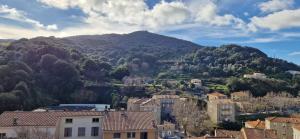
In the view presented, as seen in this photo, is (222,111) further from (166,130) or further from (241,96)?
(166,130)

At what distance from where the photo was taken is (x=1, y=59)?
3179 inches

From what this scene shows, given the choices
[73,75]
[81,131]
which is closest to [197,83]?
[73,75]

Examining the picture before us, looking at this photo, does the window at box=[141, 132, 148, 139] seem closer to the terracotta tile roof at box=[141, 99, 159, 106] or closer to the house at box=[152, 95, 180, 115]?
the terracotta tile roof at box=[141, 99, 159, 106]

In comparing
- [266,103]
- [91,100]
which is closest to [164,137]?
[91,100]

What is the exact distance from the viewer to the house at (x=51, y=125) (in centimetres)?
3017

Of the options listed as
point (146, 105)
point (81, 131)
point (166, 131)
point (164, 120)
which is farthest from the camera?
point (164, 120)

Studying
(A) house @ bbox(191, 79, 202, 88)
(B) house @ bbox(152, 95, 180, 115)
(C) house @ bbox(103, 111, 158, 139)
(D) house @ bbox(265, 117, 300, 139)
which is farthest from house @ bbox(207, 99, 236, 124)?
(C) house @ bbox(103, 111, 158, 139)

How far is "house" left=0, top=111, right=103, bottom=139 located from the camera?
3017cm

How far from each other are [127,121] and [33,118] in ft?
29.7

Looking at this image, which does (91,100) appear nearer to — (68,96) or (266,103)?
(68,96)

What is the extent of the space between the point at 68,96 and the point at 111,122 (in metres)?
53.0

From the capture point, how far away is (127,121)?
33.0 meters

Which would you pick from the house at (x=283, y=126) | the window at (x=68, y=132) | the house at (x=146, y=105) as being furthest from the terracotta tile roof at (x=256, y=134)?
the house at (x=146, y=105)

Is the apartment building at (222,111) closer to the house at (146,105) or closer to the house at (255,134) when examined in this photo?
the house at (146,105)
